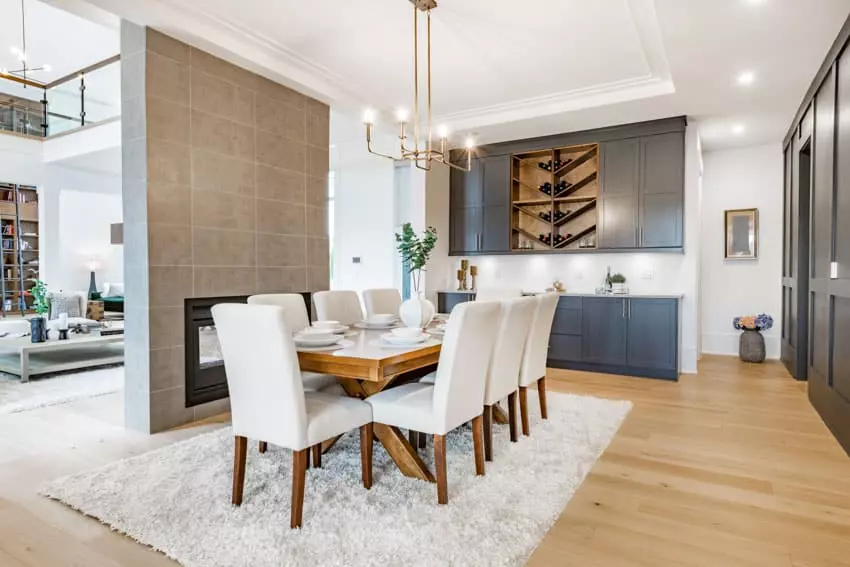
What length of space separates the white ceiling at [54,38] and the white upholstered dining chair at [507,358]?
5.01 meters

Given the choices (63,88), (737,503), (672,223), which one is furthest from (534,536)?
(63,88)

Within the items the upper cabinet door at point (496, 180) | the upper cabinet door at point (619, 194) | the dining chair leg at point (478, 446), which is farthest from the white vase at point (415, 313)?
the upper cabinet door at point (496, 180)

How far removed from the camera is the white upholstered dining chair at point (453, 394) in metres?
2.32

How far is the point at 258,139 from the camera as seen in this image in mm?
4168

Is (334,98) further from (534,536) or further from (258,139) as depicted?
(534,536)

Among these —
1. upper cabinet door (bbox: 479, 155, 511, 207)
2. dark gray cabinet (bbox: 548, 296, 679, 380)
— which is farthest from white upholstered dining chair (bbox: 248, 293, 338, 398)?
upper cabinet door (bbox: 479, 155, 511, 207)

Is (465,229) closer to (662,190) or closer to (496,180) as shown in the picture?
(496,180)

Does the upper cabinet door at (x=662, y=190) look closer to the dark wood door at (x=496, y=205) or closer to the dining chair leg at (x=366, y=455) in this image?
the dark wood door at (x=496, y=205)

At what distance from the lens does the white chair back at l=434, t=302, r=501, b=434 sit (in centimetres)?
232

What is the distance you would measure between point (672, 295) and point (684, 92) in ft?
6.42

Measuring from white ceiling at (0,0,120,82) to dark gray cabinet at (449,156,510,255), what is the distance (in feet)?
13.5

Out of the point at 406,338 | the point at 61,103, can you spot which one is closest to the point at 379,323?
the point at 406,338

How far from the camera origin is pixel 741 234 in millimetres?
6453

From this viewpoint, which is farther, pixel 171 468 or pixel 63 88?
pixel 63 88
